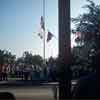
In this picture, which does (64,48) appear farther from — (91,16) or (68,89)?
(91,16)

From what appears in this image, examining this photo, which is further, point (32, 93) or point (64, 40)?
point (64, 40)

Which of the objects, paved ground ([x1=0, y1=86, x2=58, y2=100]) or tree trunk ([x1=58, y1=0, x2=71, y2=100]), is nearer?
paved ground ([x1=0, y1=86, x2=58, y2=100])

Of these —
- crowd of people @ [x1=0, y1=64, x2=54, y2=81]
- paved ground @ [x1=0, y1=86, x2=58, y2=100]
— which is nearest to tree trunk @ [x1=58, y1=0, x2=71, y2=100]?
paved ground @ [x1=0, y1=86, x2=58, y2=100]

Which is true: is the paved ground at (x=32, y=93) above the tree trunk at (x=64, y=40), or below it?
below

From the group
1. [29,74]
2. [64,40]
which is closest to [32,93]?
[64,40]

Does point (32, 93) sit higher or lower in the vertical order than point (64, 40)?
lower

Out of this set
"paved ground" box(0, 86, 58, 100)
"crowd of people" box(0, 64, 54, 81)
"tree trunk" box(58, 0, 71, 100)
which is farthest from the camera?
"crowd of people" box(0, 64, 54, 81)

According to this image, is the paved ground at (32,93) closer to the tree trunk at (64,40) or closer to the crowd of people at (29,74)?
the tree trunk at (64,40)

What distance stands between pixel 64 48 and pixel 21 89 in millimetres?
1557

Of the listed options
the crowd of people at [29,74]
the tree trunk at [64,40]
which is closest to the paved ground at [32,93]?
the tree trunk at [64,40]

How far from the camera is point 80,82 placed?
330 inches

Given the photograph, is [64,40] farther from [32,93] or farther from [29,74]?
[29,74]

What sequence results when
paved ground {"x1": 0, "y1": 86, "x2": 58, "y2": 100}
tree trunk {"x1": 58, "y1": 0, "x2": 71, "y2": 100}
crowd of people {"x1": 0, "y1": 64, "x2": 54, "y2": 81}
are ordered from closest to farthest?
paved ground {"x1": 0, "y1": 86, "x2": 58, "y2": 100}
tree trunk {"x1": 58, "y1": 0, "x2": 71, "y2": 100}
crowd of people {"x1": 0, "y1": 64, "x2": 54, "y2": 81}

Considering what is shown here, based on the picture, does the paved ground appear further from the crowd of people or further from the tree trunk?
the crowd of people
